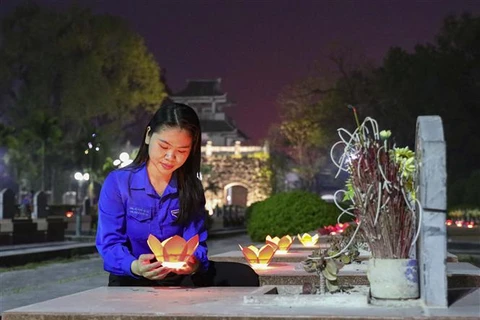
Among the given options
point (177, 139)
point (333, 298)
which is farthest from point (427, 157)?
point (177, 139)

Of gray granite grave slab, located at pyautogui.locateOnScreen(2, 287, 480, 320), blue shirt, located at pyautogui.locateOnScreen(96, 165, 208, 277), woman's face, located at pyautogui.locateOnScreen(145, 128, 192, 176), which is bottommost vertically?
gray granite grave slab, located at pyautogui.locateOnScreen(2, 287, 480, 320)

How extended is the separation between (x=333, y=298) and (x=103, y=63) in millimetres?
47387

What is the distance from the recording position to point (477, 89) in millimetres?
38500

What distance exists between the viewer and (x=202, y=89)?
227ft

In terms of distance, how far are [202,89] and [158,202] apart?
6524cm

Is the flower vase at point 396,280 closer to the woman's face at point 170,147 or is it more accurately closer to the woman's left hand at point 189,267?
the woman's left hand at point 189,267

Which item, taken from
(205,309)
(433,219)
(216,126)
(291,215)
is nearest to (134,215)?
(205,309)

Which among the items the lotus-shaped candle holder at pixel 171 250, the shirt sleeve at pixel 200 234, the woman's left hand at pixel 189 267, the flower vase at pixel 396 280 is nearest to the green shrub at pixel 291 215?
the shirt sleeve at pixel 200 234

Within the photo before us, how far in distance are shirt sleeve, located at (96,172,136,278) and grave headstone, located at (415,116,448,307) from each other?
1.60m

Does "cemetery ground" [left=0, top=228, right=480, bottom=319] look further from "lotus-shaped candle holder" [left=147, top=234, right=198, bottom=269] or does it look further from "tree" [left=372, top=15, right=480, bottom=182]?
"tree" [left=372, top=15, right=480, bottom=182]

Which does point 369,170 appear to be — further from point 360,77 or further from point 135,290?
point 360,77

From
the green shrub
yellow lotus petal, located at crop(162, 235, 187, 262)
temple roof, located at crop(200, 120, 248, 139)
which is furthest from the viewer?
temple roof, located at crop(200, 120, 248, 139)

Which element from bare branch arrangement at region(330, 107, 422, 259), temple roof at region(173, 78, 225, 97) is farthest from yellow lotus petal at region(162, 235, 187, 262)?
temple roof at region(173, 78, 225, 97)

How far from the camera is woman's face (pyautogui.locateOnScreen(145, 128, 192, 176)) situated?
4.19 meters
